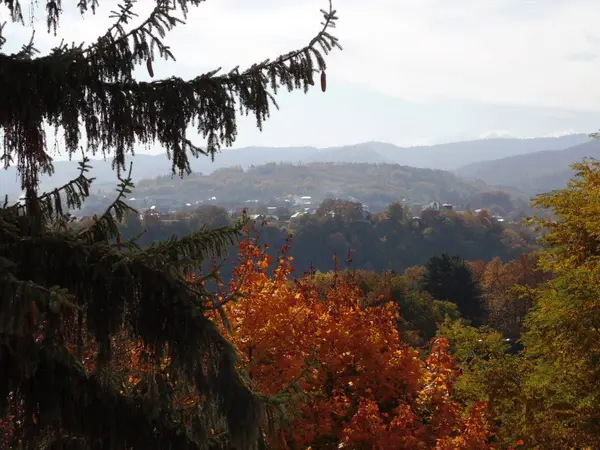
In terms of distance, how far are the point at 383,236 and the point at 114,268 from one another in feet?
509

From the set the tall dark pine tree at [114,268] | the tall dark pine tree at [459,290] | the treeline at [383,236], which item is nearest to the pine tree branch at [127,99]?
the tall dark pine tree at [114,268]

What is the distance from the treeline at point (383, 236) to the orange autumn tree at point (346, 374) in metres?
128

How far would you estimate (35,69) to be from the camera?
435cm

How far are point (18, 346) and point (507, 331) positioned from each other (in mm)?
54089

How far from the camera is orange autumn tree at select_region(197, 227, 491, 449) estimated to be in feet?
35.8

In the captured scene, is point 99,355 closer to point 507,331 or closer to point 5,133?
point 5,133

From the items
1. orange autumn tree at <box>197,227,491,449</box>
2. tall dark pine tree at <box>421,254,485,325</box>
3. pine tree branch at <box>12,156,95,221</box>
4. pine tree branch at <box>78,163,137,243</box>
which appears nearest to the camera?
pine tree branch at <box>12,156,95,221</box>

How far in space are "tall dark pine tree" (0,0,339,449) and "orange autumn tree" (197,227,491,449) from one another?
6.31 metres

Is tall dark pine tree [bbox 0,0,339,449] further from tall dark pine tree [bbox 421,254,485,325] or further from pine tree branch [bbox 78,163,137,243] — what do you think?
tall dark pine tree [bbox 421,254,485,325]

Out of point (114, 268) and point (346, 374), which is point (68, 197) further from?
point (346, 374)

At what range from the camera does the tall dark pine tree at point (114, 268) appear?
160 inches

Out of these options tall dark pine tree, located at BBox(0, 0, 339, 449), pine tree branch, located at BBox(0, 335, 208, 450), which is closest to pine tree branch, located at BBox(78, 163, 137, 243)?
tall dark pine tree, located at BBox(0, 0, 339, 449)

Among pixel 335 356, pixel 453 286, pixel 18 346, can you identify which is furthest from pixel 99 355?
pixel 453 286

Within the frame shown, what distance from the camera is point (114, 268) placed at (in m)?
3.97
